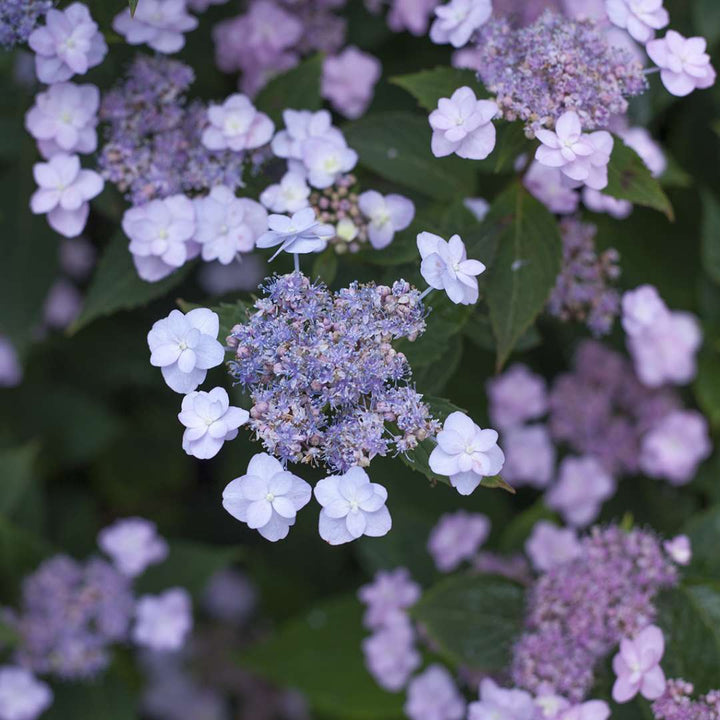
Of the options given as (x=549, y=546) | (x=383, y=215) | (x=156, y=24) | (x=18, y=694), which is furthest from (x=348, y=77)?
(x=18, y=694)

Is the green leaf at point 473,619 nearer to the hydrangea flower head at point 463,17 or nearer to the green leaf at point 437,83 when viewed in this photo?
the green leaf at point 437,83

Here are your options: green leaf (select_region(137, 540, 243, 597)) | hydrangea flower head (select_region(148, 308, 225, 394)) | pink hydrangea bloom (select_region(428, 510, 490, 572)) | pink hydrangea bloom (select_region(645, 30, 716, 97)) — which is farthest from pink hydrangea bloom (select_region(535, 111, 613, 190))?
green leaf (select_region(137, 540, 243, 597))

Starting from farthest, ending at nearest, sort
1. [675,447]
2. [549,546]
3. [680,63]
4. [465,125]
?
[675,447], [549,546], [680,63], [465,125]

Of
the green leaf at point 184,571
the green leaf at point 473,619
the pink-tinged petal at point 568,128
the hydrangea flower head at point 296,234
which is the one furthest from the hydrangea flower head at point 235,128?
the green leaf at point 184,571

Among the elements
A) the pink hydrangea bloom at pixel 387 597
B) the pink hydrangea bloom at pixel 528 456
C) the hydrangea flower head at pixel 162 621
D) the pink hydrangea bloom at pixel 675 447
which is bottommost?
the hydrangea flower head at pixel 162 621

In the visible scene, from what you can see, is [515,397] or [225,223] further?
[515,397]

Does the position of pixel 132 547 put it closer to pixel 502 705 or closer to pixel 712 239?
pixel 502 705

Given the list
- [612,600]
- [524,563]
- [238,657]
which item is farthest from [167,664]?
[612,600]
